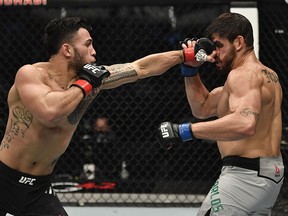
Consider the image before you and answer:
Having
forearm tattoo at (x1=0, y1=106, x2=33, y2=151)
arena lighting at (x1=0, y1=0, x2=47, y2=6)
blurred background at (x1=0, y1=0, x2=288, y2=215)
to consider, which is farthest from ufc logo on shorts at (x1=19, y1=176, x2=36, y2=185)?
arena lighting at (x1=0, y1=0, x2=47, y2=6)

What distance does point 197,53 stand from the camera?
3277 millimetres

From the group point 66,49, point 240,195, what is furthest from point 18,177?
point 240,195

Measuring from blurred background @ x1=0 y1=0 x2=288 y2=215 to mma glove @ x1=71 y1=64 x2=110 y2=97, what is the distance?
5.96ft

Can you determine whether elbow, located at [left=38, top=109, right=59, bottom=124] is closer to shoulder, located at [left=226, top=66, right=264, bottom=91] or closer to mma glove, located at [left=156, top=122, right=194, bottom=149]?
mma glove, located at [left=156, top=122, right=194, bottom=149]

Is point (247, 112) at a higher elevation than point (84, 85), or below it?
below

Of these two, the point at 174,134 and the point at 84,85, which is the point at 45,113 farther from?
the point at 174,134

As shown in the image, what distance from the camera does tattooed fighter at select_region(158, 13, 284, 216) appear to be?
9.15 feet

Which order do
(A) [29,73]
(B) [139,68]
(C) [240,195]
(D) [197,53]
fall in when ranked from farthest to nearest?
(B) [139,68], (D) [197,53], (A) [29,73], (C) [240,195]

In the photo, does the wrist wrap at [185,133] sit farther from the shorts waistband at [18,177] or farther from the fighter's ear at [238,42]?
the shorts waistband at [18,177]

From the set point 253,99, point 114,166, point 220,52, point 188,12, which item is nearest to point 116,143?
point 114,166

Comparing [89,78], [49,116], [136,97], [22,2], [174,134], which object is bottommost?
[136,97]

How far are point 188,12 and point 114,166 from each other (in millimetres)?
1241

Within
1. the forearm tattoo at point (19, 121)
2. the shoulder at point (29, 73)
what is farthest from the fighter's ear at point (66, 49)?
the forearm tattoo at point (19, 121)

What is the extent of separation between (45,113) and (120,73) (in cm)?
61
